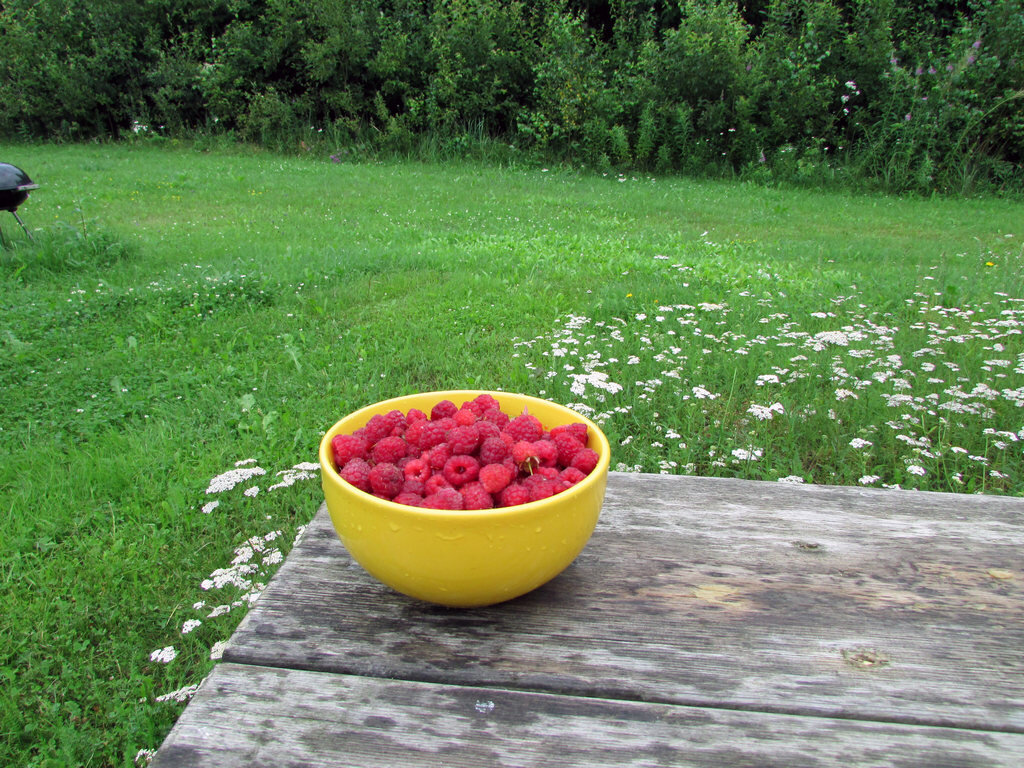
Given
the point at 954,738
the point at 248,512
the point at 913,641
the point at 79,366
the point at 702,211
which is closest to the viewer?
the point at 954,738

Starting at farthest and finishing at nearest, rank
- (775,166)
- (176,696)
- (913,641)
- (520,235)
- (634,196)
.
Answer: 1. (775,166)
2. (634,196)
3. (520,235)
4. (176,696)
5. (913,641)

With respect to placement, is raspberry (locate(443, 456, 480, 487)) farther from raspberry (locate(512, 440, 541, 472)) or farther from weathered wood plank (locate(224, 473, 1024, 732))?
weathered wood plank (locate(224, 473, 1024, 732))

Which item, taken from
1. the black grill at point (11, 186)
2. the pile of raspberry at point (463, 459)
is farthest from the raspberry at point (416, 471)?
the black grill at point (11, 186)

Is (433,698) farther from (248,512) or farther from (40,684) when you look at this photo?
(248,512)

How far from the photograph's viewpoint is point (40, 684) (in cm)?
192

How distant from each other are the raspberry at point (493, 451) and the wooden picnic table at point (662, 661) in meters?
0.23

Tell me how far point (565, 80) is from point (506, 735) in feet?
38.1

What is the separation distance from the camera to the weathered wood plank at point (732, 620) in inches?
37.0

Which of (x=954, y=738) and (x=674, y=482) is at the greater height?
(x=954, y=738)

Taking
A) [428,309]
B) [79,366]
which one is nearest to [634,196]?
[428,309]

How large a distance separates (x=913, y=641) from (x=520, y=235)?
5626mm

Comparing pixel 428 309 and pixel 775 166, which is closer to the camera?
pixel 428 309

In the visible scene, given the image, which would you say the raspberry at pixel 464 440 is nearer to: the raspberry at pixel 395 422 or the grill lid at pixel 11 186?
the raspberry at pixel 395 422

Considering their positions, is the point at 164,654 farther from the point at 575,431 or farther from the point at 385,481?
the point at 575,431
